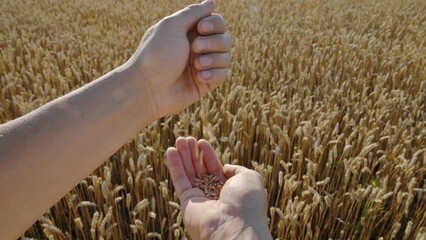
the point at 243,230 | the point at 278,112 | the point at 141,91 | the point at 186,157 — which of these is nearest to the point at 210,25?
the point at 141,91

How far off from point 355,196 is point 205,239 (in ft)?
2.39

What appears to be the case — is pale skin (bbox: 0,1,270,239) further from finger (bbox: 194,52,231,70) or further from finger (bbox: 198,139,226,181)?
finger (bbox: 198,139,226,181)

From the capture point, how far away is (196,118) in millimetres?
2258

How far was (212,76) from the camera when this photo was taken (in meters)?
1.39

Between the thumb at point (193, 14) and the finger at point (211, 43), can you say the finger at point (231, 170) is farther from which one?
the thumb at point (193, 14)

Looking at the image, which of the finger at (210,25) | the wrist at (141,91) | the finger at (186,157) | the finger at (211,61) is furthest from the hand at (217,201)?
the finger at (210,25)

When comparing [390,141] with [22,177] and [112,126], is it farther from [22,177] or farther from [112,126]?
[22,177]

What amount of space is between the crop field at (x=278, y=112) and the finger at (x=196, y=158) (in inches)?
6.1

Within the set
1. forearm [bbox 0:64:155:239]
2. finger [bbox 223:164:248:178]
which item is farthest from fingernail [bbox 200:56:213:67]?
finger [bbox 223:164:248:178]

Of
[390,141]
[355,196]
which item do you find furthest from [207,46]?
[390,141]

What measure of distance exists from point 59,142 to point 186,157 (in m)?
0.43

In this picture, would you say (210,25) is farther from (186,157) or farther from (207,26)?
(186,157)

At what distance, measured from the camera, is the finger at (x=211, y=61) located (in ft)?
4.54

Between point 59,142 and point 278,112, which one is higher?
point 59,142
